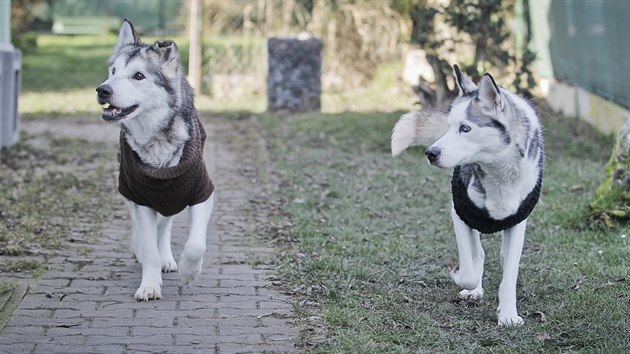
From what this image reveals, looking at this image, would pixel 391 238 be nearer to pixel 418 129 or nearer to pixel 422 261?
pixel 422 261

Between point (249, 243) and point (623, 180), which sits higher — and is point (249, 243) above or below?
below

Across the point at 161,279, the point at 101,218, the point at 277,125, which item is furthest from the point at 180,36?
the point at 161,279

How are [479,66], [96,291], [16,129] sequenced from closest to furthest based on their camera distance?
[96,291]
[16,129]
[479,66]

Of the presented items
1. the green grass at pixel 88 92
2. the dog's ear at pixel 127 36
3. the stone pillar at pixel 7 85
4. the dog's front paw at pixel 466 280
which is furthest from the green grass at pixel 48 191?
the green grass at pixel 88 92

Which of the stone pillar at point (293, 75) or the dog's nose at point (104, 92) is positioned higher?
the dog's nose at point (104, 92)

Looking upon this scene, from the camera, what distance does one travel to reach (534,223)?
7.23 m

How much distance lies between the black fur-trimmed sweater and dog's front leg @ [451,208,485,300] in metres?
0.05

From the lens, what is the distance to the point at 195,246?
17.0 feet

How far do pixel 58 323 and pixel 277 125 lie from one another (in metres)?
8.02

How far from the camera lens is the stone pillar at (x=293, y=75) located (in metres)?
14.2

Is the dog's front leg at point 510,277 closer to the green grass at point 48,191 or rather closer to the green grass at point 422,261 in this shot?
the green grass at point 422,261

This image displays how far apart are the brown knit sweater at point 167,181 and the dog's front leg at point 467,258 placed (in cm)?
140

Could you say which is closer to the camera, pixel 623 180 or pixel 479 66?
pixel 623 180

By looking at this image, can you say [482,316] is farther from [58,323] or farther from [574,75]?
[574,75]
